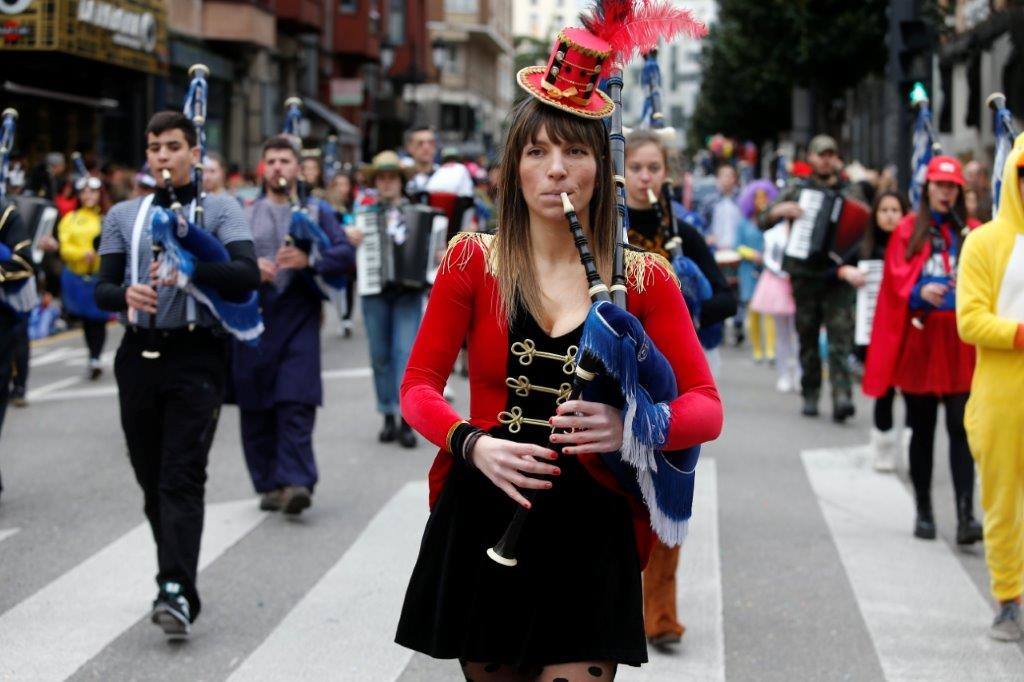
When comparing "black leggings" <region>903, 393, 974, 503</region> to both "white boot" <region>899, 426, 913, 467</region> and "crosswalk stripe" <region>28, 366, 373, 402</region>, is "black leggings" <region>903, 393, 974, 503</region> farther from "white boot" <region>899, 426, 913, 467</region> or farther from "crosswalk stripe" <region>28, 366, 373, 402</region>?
"crosswalk stripe" <region>28, 366, 373, 402</region>

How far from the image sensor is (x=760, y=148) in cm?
5081

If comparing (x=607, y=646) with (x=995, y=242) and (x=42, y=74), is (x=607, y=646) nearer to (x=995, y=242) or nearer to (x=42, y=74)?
(x=995, y=242)

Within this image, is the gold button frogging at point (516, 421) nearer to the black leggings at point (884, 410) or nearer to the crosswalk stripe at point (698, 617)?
the crosswalk stripe at point (698, 617)

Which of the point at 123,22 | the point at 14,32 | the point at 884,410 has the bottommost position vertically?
the point at 884,410

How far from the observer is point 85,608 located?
6.62 meters

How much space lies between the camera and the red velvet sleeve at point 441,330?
3.60 m

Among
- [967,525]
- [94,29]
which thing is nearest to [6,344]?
[967,525]

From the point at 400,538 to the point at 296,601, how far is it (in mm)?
1289

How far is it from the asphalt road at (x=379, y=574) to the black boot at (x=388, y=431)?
0.19 meters

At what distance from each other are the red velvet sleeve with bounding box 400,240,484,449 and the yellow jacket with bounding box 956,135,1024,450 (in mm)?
3110

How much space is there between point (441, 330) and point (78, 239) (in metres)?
12.5

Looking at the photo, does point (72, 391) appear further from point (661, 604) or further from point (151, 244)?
point (661, 604)

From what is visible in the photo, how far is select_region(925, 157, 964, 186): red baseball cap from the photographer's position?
7.97m

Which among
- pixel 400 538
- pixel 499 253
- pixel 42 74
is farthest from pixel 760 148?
pixel 499 253
